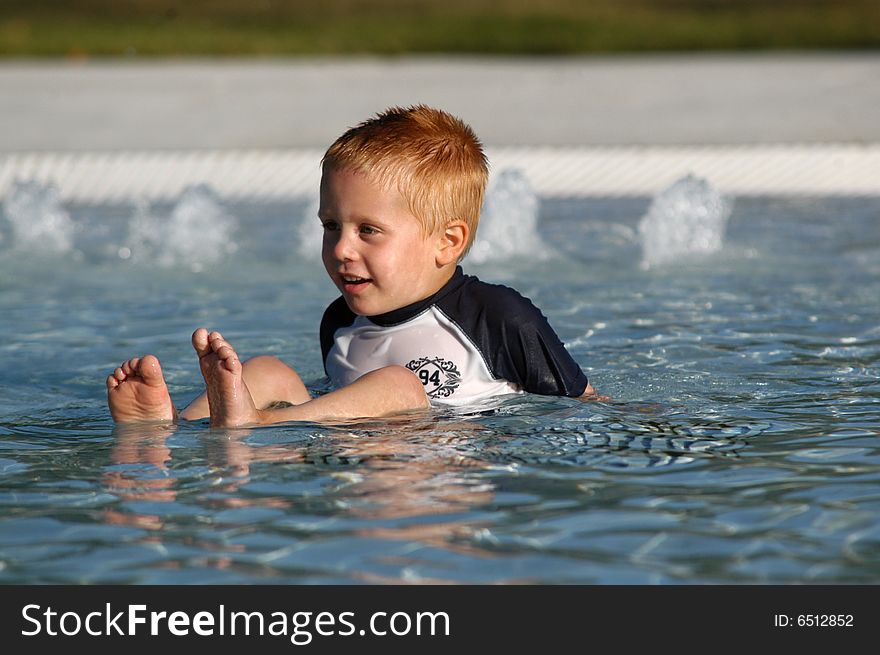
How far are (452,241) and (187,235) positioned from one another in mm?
3353

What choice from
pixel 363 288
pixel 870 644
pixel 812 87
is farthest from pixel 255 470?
pixel 812 87

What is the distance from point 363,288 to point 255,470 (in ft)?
2.25

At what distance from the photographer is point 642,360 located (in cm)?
430

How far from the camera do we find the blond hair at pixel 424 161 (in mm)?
3461

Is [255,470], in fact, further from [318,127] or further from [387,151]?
[318,127]

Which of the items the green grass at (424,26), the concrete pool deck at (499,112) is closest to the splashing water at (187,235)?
the concrete pool deck at (499,112)

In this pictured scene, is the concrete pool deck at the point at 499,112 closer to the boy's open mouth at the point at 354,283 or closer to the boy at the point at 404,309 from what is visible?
the boy at the point at 404,309

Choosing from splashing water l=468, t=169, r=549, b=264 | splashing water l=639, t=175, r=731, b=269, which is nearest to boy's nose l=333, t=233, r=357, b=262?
splashing water l=468, t=169, r=549, b=264

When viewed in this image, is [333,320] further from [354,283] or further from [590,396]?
[590,396]

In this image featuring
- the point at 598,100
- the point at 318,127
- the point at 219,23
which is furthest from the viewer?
the point at 219,23

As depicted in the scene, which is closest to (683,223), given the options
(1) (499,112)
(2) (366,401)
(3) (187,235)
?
(3) (187,235)

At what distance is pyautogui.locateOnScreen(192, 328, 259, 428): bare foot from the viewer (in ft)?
10.3

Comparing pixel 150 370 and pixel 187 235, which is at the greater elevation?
pixel 187 235

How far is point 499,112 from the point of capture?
9.58 m
